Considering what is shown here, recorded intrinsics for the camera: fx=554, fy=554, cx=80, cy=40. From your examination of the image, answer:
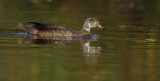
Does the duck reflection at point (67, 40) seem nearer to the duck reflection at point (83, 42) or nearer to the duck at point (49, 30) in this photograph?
the duck reflection at point (83, 42)

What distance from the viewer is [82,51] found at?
13.4 m

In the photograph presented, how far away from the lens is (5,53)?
12.6m

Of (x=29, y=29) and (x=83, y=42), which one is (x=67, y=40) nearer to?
(x=83, y=42)

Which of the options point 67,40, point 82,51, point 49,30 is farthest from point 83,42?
point 82,51

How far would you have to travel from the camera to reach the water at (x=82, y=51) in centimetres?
1024

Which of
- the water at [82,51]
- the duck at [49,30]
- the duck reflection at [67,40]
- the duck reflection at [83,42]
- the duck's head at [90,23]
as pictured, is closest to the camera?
the water at [82,51]

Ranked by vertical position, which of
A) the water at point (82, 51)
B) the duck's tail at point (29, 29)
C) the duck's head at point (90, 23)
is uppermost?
the duck's head at point (90, 23)

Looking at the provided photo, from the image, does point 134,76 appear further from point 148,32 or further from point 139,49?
point 148,32

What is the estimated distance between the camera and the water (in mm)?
10242

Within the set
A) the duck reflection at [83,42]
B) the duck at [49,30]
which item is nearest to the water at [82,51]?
the duck reflection at [83,42]

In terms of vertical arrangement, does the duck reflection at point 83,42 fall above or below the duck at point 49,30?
below

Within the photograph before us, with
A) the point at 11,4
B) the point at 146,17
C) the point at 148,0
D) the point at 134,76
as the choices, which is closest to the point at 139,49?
the point at 134,76

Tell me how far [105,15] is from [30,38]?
9.23 meters

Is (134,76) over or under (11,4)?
under
